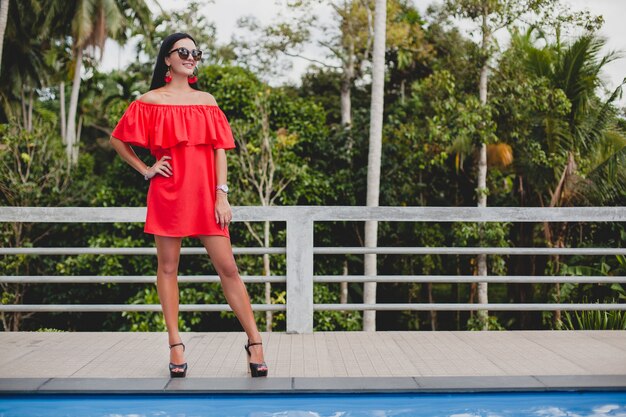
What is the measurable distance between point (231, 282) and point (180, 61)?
3.93 feet

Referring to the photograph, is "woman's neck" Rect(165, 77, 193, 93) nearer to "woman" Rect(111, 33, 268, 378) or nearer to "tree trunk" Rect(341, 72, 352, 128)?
"woman" Rect(111, 33, 268, 378)

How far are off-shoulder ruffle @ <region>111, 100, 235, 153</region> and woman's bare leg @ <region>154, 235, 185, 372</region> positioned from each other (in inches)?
20.5

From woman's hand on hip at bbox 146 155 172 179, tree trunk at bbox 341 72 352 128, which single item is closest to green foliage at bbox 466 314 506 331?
tree trunk at bbox 341 72 352 128

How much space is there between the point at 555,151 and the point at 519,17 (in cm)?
289

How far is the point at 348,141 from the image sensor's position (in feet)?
49.9

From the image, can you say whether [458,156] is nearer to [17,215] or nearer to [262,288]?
[262,288]

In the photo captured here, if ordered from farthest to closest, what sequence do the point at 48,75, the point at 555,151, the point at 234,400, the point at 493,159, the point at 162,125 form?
the point at 48,75 < the point at 493,159 < the point at 555,151 < the point at 162,125 < the point at 234,400

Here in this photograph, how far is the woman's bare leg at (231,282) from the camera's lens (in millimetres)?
3615

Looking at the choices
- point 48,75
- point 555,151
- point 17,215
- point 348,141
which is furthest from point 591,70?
point 48,75

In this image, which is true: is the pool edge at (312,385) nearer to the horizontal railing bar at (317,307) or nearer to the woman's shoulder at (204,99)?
the horizontal railing bar at (317,307)

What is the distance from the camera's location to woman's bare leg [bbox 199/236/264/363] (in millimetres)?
3615

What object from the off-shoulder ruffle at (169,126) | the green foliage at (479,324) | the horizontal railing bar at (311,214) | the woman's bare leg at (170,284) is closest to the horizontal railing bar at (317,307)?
the horizontal railing bar at (311,214)

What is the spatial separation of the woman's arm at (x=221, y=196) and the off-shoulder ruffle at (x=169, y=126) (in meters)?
0.08

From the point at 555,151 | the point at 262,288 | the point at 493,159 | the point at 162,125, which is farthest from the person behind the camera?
the point at 493,159
